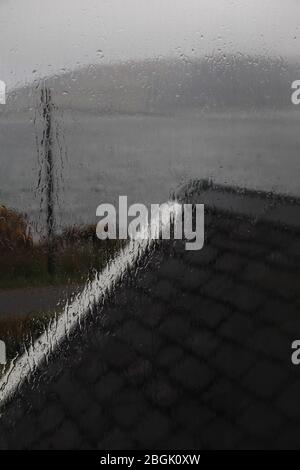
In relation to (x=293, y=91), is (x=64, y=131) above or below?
below

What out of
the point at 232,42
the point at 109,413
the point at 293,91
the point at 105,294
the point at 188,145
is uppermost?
the point at 232,42

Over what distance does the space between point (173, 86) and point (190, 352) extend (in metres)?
0.86

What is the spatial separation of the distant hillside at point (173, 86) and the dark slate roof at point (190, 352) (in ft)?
0.96

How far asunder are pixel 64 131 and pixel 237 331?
0.85 meters

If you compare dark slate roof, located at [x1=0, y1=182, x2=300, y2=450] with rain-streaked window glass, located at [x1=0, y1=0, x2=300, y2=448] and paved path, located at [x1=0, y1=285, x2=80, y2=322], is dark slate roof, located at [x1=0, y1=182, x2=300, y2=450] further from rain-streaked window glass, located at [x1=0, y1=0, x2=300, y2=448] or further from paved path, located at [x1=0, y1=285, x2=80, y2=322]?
paved path, located at [x1=0, y1=285, x2=80, y2=322]

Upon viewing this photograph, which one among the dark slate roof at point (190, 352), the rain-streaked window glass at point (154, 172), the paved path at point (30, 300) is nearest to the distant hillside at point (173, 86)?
the rain-streaked window glass at point (154, 172)

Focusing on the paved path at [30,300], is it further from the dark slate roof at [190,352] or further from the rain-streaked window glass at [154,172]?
the dark slate roof at [190,352]

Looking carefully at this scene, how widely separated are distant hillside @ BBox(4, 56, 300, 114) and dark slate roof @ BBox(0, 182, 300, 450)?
291 mm

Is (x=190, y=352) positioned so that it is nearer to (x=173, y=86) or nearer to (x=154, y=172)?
(x=154, y=172)

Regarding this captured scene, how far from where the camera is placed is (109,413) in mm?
1763

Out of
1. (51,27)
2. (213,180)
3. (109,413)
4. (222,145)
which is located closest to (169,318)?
(109,413)

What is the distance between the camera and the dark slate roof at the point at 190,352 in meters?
1.73

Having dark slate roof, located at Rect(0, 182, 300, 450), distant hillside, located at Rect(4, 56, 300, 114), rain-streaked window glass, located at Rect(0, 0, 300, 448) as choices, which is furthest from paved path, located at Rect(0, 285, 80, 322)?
distant hillside, located at Rect(4, 56, 300, 114)

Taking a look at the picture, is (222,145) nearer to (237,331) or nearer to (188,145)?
(188,145)
